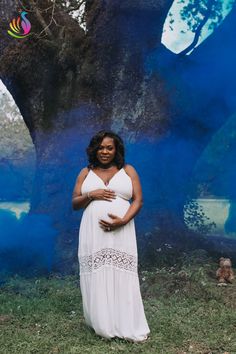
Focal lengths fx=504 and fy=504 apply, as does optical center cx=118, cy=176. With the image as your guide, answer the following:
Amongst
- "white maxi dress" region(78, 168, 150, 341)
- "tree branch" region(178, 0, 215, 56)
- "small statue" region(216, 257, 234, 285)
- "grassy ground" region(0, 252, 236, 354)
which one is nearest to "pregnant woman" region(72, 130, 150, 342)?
"white maxi dress" region(78, 168, 150, 341)

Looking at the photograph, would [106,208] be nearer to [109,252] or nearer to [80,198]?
[80,198]

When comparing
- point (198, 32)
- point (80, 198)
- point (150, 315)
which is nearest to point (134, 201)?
point (80, 198)

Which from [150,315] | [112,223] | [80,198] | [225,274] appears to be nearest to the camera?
[112,223]

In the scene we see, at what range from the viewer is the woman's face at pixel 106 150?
4.16 m

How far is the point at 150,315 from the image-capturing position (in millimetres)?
4953

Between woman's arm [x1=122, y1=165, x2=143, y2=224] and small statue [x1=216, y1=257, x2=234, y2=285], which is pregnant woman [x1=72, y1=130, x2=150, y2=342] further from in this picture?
small statue [x1=216, y1=257, x2=234, y2=285]

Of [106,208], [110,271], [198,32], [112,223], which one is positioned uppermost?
[198,32]

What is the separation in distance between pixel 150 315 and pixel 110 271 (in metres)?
1.15

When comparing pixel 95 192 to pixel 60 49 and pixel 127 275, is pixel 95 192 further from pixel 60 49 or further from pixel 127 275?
pixel 60 49

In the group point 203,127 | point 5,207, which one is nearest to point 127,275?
point 5,207

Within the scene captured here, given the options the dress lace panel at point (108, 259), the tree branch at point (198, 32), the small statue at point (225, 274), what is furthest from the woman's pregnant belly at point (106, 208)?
the tree branch at point (198, 32)

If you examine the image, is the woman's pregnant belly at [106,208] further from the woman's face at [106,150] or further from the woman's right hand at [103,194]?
the woman's face at [106,150]

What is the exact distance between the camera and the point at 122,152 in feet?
14.1

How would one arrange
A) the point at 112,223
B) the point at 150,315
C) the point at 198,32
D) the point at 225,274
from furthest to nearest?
the point at 198,32
the point at 225,274
the point at 150,315
the point at 112,223
